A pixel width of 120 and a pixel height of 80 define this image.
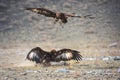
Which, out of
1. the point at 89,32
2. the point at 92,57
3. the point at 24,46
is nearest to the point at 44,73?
the point at 92,57

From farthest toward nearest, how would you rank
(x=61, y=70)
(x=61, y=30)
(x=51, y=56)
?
(x=61, y=30)
(x=51, y=56)
(x=61, y=70)

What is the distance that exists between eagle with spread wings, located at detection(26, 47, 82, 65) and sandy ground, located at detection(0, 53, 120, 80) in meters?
0.08

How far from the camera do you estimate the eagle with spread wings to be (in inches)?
174

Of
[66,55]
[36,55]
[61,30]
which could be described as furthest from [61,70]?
[61,30]

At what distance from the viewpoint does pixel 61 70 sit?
440 centimetres

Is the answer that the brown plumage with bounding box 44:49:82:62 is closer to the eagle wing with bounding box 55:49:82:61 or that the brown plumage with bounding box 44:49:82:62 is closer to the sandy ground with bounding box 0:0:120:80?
the eagle wing with bounding box 55:49:82:61

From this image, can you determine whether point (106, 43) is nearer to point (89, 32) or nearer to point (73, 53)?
point (89, 32)

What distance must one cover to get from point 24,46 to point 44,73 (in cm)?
187

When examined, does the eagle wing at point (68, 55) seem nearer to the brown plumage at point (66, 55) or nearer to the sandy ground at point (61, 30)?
the brown plumage at point (66, 55)

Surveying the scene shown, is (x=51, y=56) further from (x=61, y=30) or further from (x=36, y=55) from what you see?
(x=61, y=30)

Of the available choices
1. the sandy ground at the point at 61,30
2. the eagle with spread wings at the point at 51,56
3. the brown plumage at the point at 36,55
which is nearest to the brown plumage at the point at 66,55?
the eagle with spread wings at the point at 51,56

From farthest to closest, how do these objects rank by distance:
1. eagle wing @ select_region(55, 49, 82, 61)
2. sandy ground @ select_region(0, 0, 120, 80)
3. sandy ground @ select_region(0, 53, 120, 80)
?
1. sandy ground @ select_region(0, 0, 120, 80)
2. eagle wing @ select_region(55, 49, 82, 61)
3. sandy ground @ select_region(0, 53, 120, 80)

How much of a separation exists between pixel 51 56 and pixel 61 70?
239 mm

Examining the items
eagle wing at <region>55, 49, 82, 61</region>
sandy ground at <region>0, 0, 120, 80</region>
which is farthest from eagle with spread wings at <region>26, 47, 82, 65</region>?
sandy ground at <region>0, 0, 120, 80</region>
